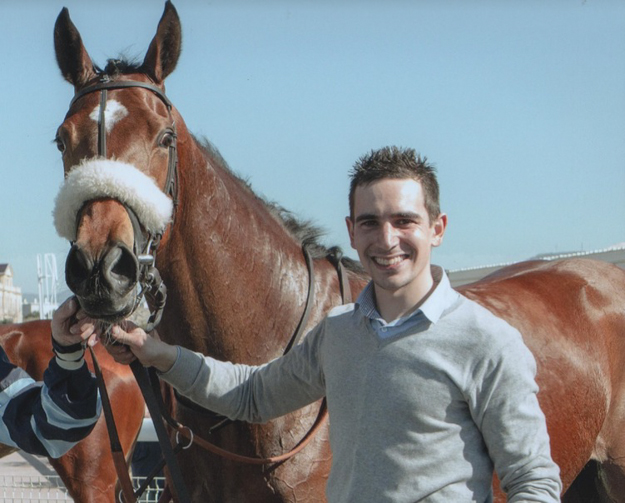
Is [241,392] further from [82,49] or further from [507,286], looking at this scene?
[507,286]

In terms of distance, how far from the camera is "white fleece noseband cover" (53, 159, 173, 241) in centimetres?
225

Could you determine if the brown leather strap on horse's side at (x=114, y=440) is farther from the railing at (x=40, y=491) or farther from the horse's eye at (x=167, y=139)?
the railing at (x=40, y=491)

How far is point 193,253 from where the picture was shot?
270 centimetres

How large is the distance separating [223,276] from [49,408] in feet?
2.48

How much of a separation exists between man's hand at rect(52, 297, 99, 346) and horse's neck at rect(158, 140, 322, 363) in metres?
0.49

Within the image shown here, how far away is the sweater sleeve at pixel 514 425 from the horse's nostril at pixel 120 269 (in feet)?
3.23

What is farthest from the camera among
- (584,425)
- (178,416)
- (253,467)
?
(584,425)

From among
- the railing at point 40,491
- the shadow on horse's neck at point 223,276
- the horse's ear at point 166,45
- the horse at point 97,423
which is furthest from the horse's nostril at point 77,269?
the railing at point 40,491

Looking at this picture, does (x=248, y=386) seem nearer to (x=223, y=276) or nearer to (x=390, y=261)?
(x=223, y=276)

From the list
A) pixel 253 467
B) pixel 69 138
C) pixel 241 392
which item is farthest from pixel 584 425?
pixel 69 138

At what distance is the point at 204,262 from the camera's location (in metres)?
2.71

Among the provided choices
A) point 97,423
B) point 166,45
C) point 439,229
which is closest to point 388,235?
point 439,229

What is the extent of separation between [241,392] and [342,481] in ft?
1.60

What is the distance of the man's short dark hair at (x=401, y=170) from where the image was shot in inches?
76.3
